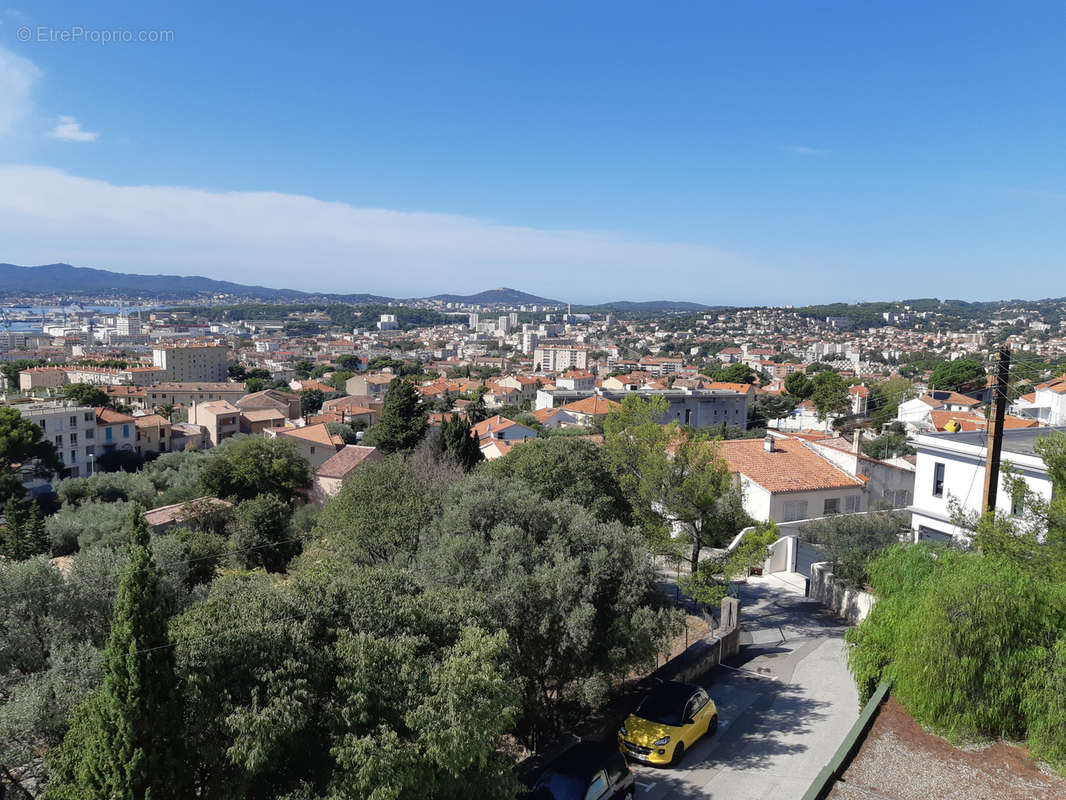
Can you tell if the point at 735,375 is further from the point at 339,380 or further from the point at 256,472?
the point at 256,472

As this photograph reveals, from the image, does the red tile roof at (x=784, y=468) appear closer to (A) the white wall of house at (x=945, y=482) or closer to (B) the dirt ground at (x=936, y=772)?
(A) the white wall of house at (x=945, y=482)

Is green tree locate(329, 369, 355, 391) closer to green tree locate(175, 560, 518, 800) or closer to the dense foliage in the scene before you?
green tree locate(175, 560, 518, 800)

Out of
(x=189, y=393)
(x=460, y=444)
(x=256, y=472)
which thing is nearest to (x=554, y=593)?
(x=460, y=444)

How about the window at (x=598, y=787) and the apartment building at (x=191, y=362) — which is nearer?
the window at (x=598, y=787)

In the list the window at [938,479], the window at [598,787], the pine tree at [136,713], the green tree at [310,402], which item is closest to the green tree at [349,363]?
the green tree at [310,402]

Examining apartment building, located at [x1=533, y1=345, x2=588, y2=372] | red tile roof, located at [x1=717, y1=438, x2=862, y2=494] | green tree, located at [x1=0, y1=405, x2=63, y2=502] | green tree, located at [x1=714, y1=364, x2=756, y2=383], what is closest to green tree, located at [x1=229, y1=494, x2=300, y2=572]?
red tile roof, located at [x1=717, y1=438, x2=862, y2=494]

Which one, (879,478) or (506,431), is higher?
(879,478)
